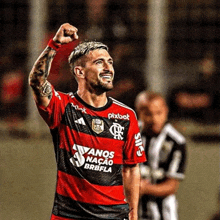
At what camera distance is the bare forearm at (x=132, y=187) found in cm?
374

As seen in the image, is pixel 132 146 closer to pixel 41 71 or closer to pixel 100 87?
pixel 100 87

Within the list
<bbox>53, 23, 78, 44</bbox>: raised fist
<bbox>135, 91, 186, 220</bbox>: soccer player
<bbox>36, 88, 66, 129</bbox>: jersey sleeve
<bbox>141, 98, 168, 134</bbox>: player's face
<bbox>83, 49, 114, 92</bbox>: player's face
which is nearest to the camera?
<bbox>53, 23, 78, 44</bbox>: raised fist

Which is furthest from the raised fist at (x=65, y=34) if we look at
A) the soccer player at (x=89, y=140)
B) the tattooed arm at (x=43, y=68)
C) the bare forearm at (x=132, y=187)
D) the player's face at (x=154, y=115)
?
the player's face at (x=154, y=115)

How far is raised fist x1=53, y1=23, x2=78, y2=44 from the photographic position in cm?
325

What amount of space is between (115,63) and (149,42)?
473mm

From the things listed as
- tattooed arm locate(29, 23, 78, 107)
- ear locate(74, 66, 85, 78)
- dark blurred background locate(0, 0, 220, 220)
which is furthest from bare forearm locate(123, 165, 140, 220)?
dark blurred background locate(0, 0, 220, 220)

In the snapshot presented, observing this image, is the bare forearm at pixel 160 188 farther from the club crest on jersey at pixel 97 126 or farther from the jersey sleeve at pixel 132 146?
the club crest on jersey at pixel 97 126

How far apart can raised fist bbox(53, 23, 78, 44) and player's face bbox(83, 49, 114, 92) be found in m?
0.33

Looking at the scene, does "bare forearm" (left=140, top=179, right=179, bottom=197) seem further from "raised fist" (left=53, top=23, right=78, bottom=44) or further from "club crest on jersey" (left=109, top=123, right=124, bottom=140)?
"raised fist" (left=53, top=23, right=78, bottom=44)

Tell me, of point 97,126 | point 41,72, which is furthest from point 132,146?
point 41,72

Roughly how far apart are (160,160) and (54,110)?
2.09 m

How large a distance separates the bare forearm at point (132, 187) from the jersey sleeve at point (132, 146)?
0.20 feet

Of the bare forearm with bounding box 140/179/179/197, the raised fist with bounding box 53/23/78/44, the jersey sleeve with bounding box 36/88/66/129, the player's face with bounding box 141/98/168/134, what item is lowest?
the bare forearm with bounding box 140/179/179/197

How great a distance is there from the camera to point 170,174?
5297 mm
